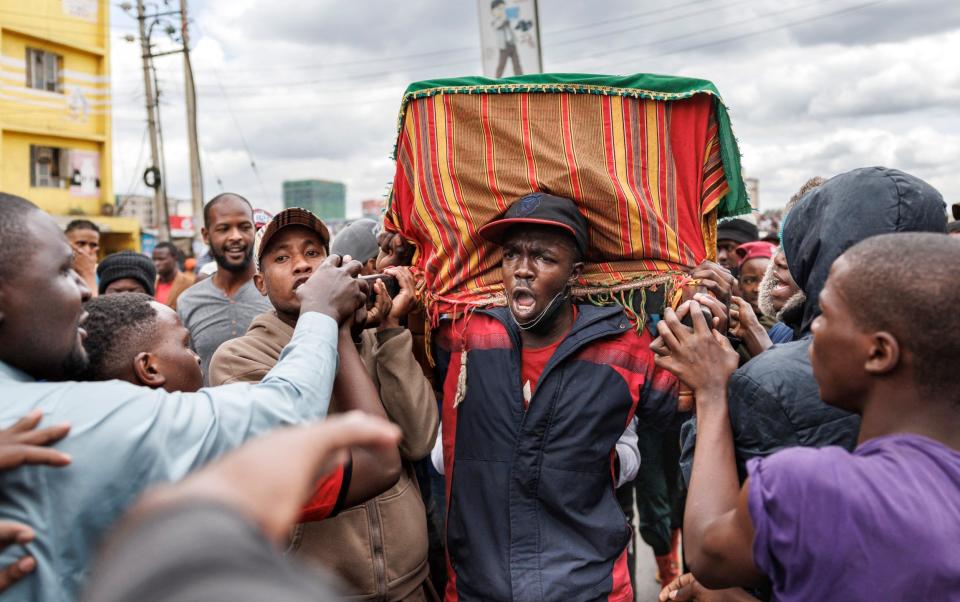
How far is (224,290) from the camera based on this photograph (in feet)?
15.5

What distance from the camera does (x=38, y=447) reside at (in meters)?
1.27

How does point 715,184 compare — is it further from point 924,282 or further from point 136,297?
point 136,297

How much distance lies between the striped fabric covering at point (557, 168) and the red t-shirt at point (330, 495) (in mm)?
1005

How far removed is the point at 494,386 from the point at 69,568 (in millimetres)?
1490

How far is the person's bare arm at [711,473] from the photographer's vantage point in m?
1.56

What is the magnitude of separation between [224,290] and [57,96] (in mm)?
21176

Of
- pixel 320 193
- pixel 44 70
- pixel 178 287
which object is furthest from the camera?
pixel 320 193

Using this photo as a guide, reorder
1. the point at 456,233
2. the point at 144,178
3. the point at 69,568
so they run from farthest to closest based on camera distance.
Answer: the point at 144,178
the point at 456,233
the point at 69,568

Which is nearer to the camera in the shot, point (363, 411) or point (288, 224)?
point (363, 411)

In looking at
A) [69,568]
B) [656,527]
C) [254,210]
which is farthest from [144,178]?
[69,568]

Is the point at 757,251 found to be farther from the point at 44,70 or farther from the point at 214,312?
→ the point at 44,70

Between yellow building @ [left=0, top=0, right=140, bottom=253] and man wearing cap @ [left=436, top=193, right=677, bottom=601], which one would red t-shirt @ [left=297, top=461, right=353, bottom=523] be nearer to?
man wearing cap @ [left=436, top=193, right=677, bottom=601]

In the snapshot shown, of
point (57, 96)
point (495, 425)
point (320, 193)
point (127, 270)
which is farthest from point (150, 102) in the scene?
point (320, 193)

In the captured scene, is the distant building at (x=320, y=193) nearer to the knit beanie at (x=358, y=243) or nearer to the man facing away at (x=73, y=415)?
the knit beanie at (x=358, y=243)
